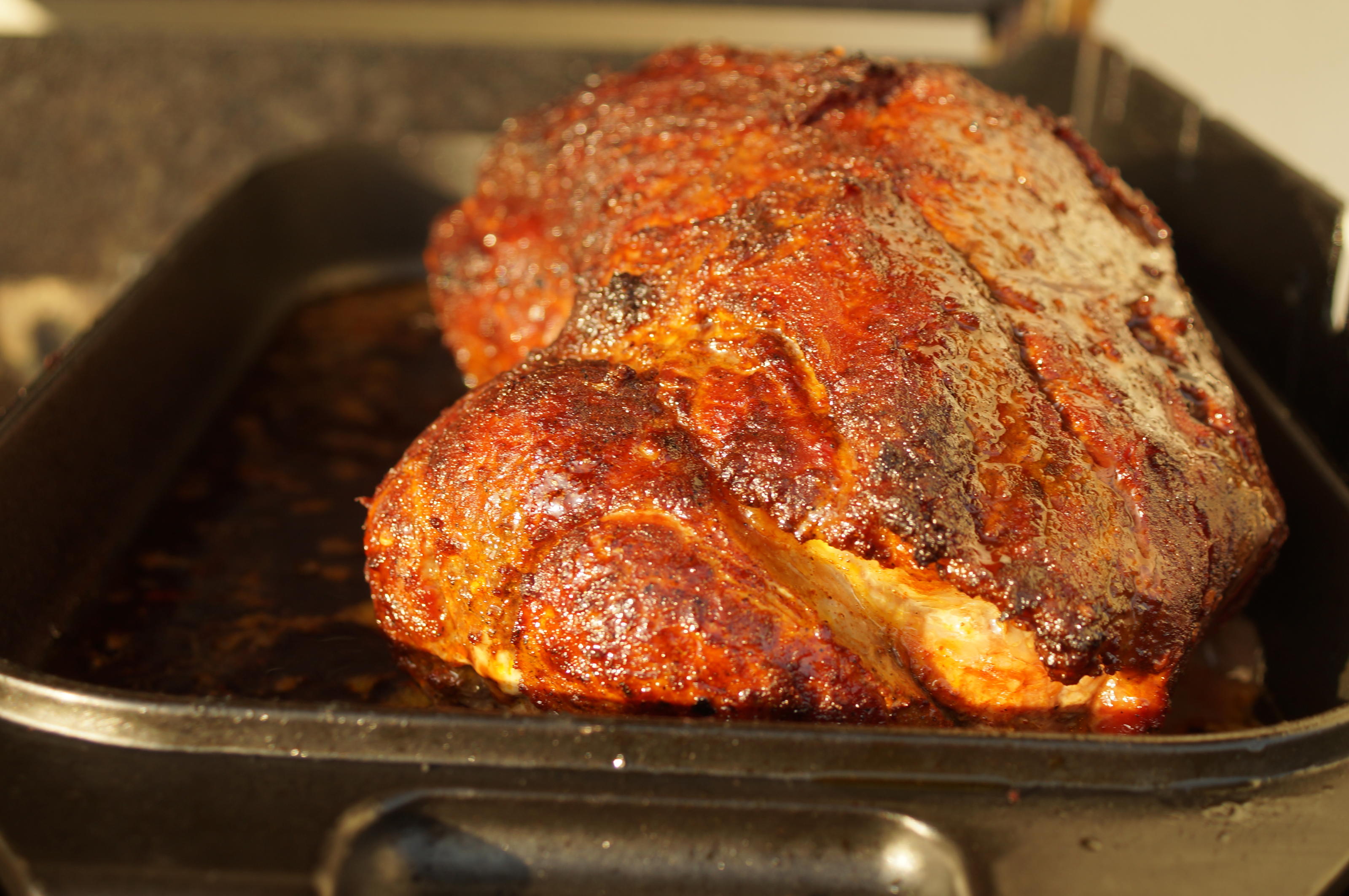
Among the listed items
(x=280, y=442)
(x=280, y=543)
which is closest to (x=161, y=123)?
(x=280, y=442)

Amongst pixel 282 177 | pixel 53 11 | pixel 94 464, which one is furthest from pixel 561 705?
pixel 53 11

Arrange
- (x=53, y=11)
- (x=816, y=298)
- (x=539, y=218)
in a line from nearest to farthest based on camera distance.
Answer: (x=816, y=298), (x=539, y=218), (x=53, y=11)

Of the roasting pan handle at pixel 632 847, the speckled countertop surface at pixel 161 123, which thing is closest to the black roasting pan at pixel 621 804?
the roasting pan handle at pixel 632 847

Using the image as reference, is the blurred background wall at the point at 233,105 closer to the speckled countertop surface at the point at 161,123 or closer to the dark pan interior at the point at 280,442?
the speckled countertop surface at the point at 161,123

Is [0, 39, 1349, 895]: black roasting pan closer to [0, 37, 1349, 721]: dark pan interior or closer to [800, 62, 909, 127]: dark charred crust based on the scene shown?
[0, 37, 1349, 721]: dark pan interior

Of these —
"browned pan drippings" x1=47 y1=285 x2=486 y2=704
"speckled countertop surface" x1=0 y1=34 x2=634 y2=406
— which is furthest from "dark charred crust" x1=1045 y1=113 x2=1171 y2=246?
"speckled countertop surface" x1=0 y1=34 x2=634 y2=406

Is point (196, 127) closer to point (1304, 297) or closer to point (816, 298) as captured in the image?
point (816, 298)
